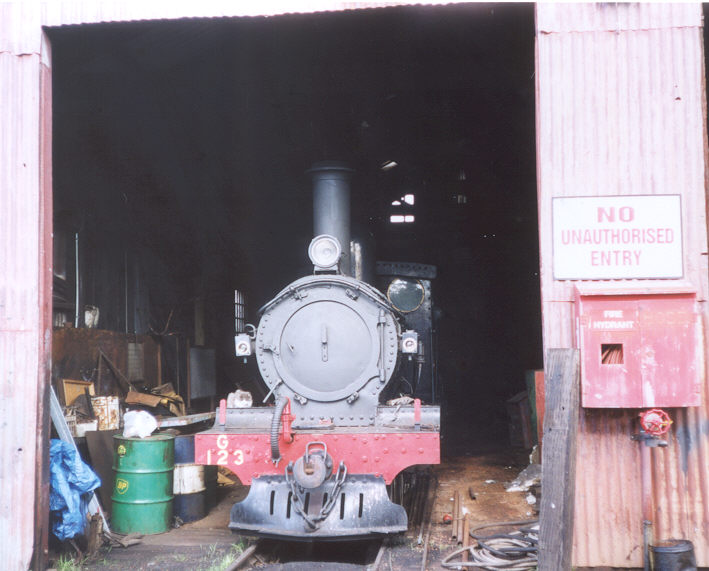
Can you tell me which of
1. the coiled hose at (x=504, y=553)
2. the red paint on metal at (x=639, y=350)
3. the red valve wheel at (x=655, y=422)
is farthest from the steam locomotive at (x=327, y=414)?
the red valve wheel at (x=655, y=422)

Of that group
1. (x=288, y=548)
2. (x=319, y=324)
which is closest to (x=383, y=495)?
(x=288, y=548)

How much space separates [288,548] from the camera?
542cm

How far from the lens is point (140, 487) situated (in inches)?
234

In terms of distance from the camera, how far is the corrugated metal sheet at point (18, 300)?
4.69 metres

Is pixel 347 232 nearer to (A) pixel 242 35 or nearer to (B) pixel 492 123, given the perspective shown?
(A) pixel 242 35

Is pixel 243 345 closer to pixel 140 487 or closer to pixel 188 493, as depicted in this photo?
pixel 140 487

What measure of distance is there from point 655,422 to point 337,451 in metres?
2.22

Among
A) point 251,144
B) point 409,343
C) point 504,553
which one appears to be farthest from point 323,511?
point 251,144

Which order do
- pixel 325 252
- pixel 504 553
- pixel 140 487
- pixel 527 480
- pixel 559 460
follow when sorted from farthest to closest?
pixel 527 480, pixel 325 252, pixel 140 487, pixel 504 553, pixel 559 460

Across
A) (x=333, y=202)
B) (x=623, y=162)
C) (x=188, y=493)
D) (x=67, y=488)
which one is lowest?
(x=188, y=493)

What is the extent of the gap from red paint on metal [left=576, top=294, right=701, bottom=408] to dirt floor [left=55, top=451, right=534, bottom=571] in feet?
5.84

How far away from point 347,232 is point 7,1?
3256 millimetres

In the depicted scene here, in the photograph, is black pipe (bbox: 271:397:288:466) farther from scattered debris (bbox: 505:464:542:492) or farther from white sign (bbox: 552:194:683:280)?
scattered debris (bbox: 505:464:542:492)

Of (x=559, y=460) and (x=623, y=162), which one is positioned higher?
(x=623, y=162)
